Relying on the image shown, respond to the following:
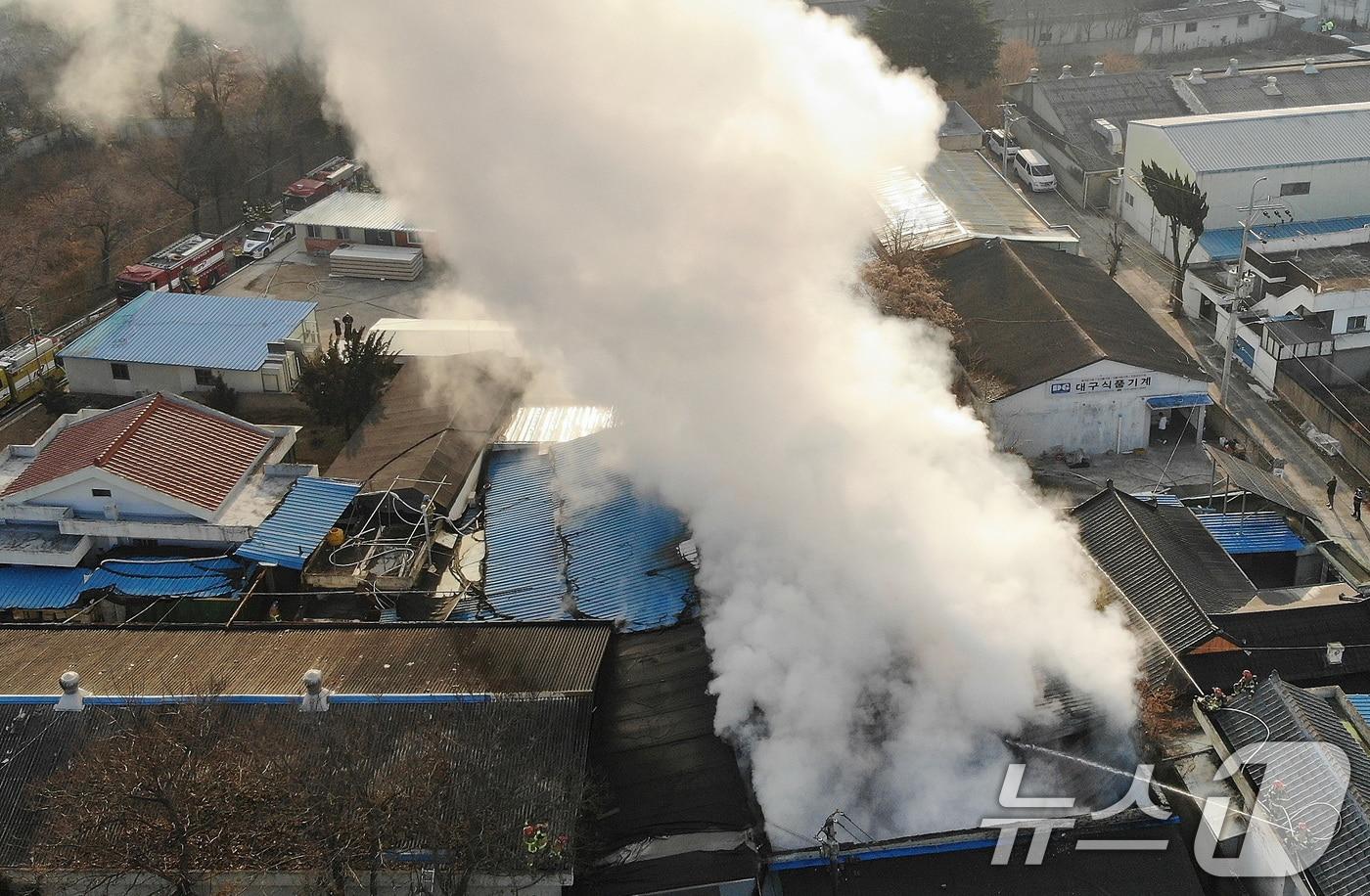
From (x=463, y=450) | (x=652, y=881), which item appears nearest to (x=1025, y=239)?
(x=463, y=450)

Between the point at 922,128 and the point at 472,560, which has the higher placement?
the point at 922,128

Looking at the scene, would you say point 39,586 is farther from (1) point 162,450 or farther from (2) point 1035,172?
(2) point 1035,172

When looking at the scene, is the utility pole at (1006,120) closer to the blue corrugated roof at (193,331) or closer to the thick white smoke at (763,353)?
the thick white smoke at (763,353)

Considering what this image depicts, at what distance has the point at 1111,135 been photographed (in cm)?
3338

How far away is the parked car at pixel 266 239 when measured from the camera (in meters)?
32.0

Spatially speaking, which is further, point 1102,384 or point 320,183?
point 320,183

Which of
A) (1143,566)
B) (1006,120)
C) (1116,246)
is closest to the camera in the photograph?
(1143,566)

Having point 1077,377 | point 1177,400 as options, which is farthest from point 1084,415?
point 1177,400

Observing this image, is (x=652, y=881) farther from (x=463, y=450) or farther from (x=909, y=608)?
(x=463, y=450)

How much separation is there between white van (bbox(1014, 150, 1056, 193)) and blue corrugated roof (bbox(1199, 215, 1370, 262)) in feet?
20.7

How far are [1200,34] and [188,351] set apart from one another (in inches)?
1401

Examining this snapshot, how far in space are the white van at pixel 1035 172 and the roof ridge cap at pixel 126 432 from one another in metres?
22.2

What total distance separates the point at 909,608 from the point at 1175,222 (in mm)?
18553

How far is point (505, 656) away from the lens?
14133mm
